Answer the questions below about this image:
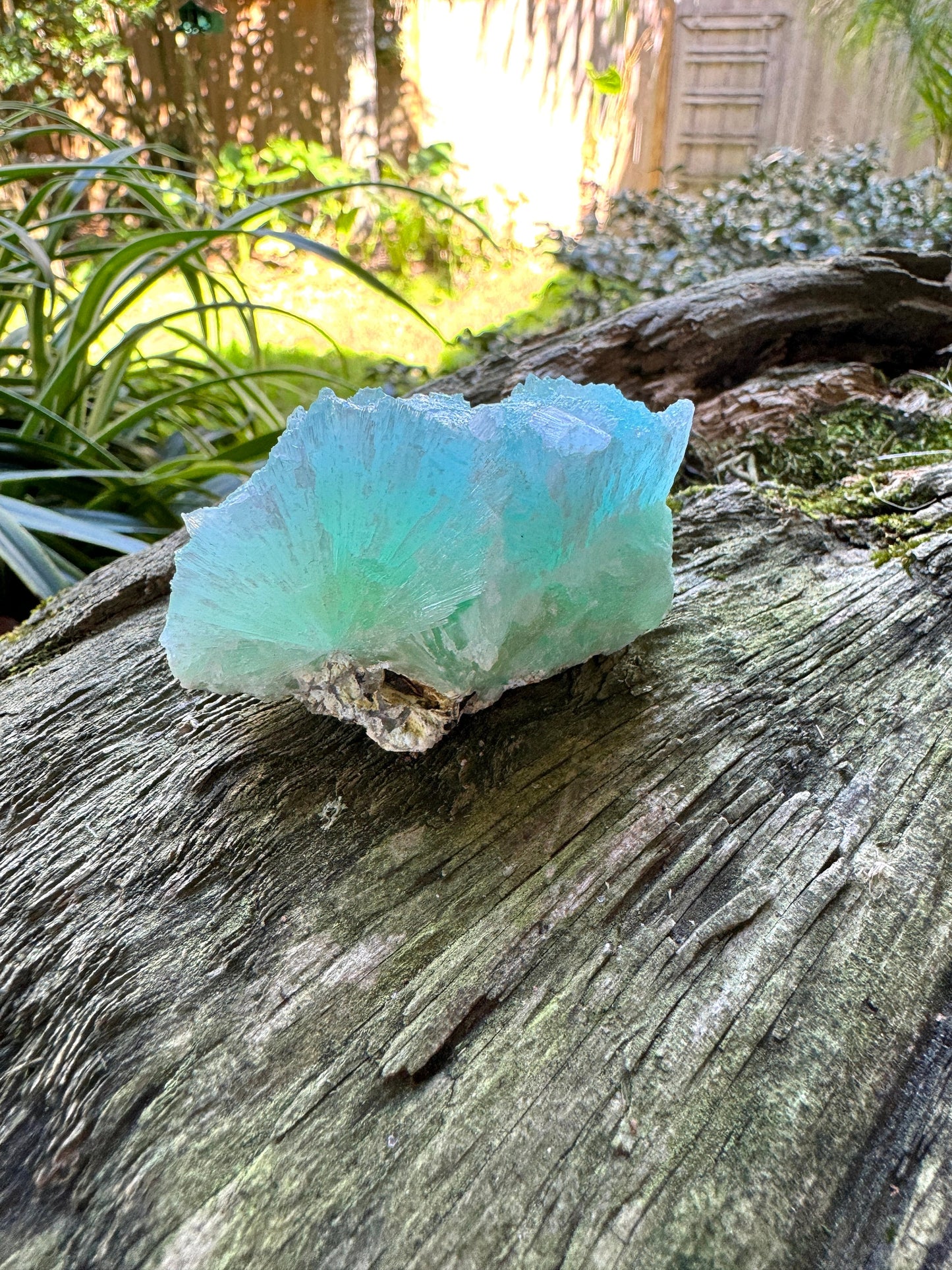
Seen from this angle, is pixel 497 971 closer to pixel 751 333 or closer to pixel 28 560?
pixel 28 560

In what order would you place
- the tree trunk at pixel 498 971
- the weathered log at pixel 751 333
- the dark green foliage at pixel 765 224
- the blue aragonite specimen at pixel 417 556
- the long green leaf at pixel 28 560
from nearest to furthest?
the tree trunk at pixel 498 971 < the blue aragonite specimen at pixel 417 556 < the long green leaf at pixel 28 560 < the weathered log at pixel 751 333 < the dark green foliage at pixel 765 224

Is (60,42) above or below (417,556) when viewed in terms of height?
above

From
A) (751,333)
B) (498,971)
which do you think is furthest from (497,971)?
(751,333)

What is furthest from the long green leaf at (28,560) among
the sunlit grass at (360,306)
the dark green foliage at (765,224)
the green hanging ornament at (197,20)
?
the sunlit grass at (360,306)

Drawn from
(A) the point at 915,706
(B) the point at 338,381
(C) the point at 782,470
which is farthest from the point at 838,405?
(B) the point at 338,381

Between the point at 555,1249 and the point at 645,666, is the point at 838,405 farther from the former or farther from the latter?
the point at 555,1249

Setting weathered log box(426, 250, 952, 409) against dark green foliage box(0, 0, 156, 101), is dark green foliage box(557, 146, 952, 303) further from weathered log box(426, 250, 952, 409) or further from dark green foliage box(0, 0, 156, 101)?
dark green foliage box(0, 0, 156, 101)

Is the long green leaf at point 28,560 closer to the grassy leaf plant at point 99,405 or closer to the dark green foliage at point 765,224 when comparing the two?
the grassy leaf plant at point 99,405
